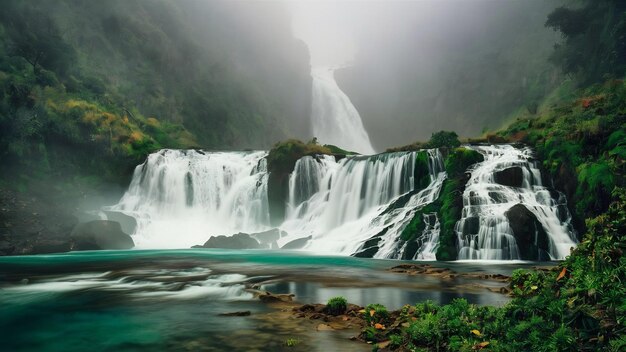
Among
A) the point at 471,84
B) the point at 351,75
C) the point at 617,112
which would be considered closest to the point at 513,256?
the point at 617,112

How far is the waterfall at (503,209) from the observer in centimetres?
2222

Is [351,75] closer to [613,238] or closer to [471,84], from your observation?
[471,84]

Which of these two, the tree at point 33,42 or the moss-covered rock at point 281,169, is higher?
the tree at point 33,42

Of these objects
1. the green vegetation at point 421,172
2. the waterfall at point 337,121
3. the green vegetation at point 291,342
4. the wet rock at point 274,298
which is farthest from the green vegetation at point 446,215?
the waterfall at point 337,121

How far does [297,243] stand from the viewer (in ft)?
108

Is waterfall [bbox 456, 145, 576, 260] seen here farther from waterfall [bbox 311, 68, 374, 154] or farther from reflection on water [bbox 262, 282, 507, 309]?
waterfall [bbox 311, 68, 374, 154]

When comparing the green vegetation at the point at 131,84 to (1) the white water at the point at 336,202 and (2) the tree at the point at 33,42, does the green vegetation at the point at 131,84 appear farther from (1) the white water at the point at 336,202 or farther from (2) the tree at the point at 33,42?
(1) the white water at the point at 336,202

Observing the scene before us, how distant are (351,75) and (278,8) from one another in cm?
2440

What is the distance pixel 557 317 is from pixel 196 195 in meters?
40.1

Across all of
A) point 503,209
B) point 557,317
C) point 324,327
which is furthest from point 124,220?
point 557,317

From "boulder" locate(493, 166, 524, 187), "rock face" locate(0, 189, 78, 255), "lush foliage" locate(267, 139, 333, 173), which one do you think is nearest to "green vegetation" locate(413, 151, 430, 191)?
"boulder" locate(493, 166, 524, 187)

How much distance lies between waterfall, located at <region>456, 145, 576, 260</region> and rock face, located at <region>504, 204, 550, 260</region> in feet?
0.62

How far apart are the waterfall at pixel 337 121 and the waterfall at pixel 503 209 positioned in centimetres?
6373

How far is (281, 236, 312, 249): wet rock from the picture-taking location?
32.8 meters
